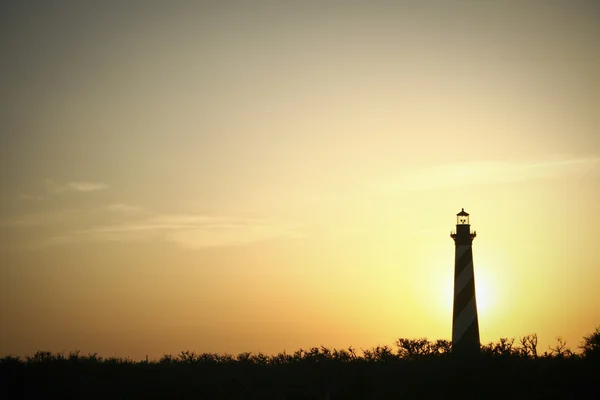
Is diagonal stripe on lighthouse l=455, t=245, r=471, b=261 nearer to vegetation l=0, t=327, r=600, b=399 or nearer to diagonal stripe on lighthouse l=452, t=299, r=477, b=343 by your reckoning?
diagonal stripe on lighthouse l=452, t=299, r=477, b=343

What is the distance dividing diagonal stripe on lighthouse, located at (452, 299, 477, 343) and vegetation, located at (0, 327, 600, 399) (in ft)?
37.2

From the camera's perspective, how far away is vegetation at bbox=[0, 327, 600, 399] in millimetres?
26469

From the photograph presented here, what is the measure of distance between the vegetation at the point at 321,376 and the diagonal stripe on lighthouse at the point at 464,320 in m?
11.3

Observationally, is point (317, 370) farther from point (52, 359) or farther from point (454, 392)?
point (52, 359)

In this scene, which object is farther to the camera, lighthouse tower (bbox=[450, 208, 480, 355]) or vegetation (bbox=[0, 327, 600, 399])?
lighthouse tower (bbox=[450, 208, 480, 355])

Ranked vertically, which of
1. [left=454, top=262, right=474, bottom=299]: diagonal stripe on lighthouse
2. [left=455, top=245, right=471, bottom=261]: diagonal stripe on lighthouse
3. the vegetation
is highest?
[left=455, top=245, right=471, bottom=261]: diagonal stripe on lighthouse

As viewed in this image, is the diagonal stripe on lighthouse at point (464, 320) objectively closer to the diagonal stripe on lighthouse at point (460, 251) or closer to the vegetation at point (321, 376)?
the diagonal stripe on lighthouse at point (460, 251)

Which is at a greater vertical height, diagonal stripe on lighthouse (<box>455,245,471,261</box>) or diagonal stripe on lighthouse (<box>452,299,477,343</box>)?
diagonal stripe on lighthouse (<box>455,245,471,261</box>)

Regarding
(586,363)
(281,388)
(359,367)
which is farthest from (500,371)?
(281,388)

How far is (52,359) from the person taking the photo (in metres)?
33.3

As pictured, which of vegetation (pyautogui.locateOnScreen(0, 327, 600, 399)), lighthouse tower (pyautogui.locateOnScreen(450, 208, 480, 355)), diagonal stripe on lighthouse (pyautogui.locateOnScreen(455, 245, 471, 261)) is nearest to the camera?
vegetation (pyautogui.locateOnScreen(0, 327, 600, 399))

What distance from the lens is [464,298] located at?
46688 mm

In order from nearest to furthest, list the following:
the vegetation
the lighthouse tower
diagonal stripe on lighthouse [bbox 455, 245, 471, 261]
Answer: the vegetation
the lighthouse tower
diagonal stripe on lighthouse [bbox 455, 245, 471, 261]

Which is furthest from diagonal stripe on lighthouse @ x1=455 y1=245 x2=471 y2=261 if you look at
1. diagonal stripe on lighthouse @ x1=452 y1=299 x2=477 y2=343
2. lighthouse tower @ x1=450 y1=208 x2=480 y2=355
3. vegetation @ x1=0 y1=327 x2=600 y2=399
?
vegetation @ x1=0 y1=327 x2=600 y2=399
